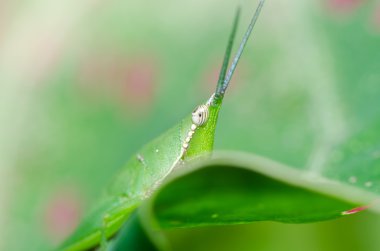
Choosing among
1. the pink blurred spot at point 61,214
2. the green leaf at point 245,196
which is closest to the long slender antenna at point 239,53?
the pink blurred spot at point 61,214

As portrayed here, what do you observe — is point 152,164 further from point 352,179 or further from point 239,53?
point 352,179

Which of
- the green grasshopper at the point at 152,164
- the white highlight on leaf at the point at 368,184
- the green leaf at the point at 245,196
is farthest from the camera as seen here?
the green grasshopper at the point at 152,164

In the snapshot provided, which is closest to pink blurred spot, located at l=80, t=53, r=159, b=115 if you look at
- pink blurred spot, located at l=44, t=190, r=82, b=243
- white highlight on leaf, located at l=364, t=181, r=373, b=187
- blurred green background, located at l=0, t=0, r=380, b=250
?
blurred green background, located at l=0, t=0, r=380, b=250

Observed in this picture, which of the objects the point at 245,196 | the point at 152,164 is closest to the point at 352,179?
the point at 245,196

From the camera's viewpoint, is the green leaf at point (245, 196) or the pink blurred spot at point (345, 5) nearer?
the green leaf at point (245, 196)

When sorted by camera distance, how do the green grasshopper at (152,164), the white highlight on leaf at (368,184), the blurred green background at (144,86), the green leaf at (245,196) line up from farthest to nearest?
the green grasshopper at (152,164)
the blurred green background at (144,86)
the white highlight on leaf at (368,184)
the green leaf at (245,196)

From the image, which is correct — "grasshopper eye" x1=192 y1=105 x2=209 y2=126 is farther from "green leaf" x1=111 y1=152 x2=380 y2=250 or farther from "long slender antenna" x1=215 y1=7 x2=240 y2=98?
"green leaf" x1=111 y1=152 x2=380 y2=250

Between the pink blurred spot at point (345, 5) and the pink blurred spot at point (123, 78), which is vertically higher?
the pink blurred spot at point (123, 78)

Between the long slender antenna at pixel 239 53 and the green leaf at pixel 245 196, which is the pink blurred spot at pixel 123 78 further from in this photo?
the green leaf at pixel 245 196
